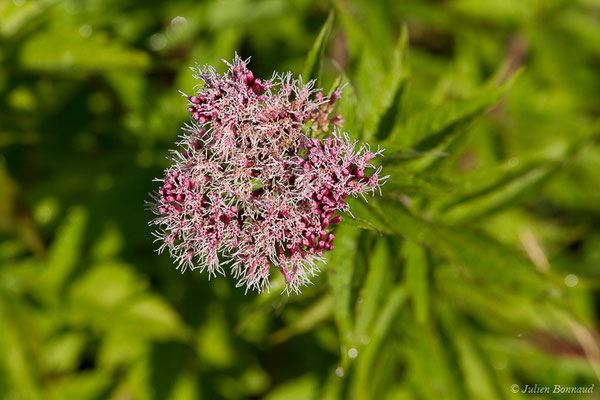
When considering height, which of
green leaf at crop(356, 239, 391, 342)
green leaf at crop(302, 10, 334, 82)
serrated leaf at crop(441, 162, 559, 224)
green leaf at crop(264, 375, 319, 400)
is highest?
green leaf at crop(302, 10, 334, 82)

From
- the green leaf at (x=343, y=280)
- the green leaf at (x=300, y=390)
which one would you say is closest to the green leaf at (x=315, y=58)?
the green leaf at (x=343, y=280)

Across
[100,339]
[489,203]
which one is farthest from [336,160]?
[100,339]

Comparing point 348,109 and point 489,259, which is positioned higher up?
point 348,109

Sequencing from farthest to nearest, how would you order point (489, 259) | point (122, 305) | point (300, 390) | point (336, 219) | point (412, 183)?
point (300, 390)
point (122, 305)
point (489, 259)
point (412, 183)
point (336, 219)

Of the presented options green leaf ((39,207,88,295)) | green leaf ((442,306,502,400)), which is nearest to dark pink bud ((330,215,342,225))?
green leaf ((442,306,502,400))

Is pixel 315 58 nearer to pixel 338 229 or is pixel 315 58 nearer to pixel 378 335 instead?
pixel 338 229

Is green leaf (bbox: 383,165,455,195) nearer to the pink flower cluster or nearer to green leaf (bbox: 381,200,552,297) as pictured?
the pink flower cluster

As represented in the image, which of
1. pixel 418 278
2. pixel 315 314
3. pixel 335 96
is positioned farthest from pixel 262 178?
pixel 315 314
